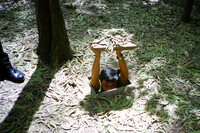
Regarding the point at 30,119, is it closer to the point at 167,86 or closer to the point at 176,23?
the point at 167,86

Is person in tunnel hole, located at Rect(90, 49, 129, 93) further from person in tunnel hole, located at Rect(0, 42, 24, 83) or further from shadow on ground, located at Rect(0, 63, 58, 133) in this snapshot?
person in tunnel hole, located at Rect(0, 42, 24, 83)

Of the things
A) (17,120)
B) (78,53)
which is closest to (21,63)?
(78,53)

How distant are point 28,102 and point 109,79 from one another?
1.25 meters

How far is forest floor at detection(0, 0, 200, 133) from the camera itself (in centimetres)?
380

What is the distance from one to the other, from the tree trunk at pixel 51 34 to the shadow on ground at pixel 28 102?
236mm

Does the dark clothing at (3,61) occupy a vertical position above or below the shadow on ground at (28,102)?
above

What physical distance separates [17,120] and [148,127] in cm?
179

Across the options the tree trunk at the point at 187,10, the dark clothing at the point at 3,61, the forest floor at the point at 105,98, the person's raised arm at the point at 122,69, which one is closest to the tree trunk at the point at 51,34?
the forest floor at the point at 105,98

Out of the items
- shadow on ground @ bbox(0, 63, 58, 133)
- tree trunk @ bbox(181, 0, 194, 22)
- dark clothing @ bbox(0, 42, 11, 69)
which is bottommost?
shadow on ground @ bbox(0, 63, 58, 133)

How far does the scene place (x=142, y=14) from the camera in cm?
664

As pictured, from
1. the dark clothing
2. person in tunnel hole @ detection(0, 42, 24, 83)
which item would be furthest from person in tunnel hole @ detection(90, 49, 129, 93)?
the dark clothing

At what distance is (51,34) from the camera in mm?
4691

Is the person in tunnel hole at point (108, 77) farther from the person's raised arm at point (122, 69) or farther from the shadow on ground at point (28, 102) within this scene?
the shadow on ground at point (28, 102)

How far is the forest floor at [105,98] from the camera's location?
3.80 m
